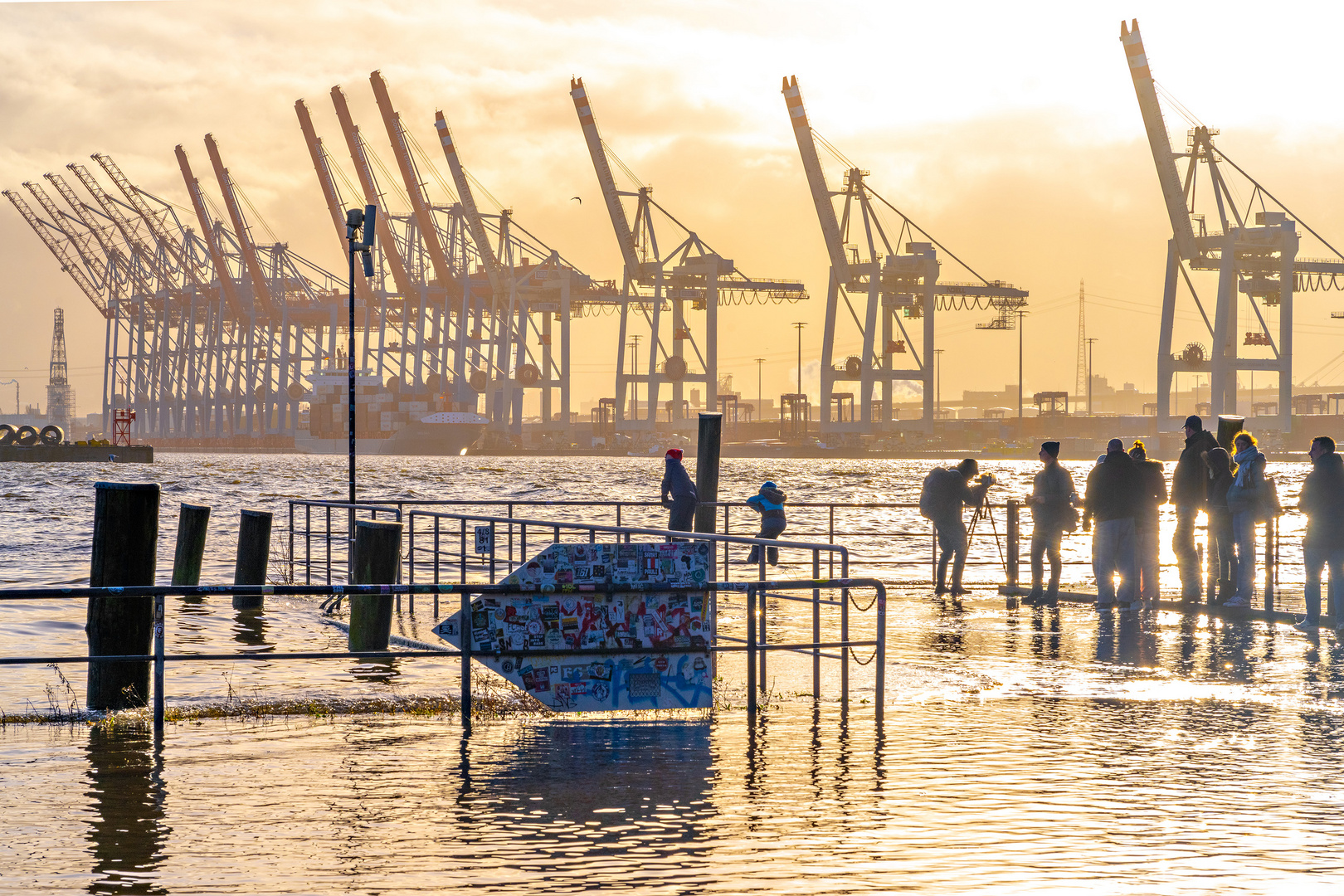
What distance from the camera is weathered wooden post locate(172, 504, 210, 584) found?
589 inches

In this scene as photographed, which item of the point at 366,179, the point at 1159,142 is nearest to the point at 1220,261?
the point at 1159,142

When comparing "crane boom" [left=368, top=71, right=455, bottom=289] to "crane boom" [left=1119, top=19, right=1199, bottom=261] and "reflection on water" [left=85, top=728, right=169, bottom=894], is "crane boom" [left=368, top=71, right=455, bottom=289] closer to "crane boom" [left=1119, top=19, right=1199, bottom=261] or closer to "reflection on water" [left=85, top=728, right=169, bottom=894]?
"crane boom" [left=1119, top=19, right=1199, bottom=261]

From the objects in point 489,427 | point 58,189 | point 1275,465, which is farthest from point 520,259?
point 1275,465

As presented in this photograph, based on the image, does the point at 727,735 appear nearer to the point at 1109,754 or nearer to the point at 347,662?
the point at 1109,754

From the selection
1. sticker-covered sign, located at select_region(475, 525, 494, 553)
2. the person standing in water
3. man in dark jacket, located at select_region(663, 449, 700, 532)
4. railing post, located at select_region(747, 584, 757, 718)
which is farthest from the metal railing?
the person standing in water

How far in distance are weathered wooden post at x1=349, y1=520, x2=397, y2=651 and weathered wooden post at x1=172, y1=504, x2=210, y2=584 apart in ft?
11.9

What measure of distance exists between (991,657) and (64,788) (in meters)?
6.30

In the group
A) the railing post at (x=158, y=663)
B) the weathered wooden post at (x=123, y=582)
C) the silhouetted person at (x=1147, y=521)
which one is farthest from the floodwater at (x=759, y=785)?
the silhouetted person at (x=1147, y=521)

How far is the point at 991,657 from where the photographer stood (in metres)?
10.5

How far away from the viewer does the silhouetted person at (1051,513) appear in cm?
1388

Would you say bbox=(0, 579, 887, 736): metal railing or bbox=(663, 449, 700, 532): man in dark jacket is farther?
bbox=(663, 449, 700, 532): man in dark jacket

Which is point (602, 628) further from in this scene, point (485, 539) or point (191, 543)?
point (191, 543)

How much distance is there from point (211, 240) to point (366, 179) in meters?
29.5

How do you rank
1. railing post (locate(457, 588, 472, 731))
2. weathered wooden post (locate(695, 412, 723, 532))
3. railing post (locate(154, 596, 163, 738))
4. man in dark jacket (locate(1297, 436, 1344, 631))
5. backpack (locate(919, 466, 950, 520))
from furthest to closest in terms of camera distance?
backpack (locate(919, 466, 950, 520)), weathered wooden post (locate(695, 412, 723, 532)), man in dark jacket (locate(1297, 436, 1344, 631)), railing post (locate(457, 588, 472, 731)), railing post (locate(154, 596, 163, 738))
